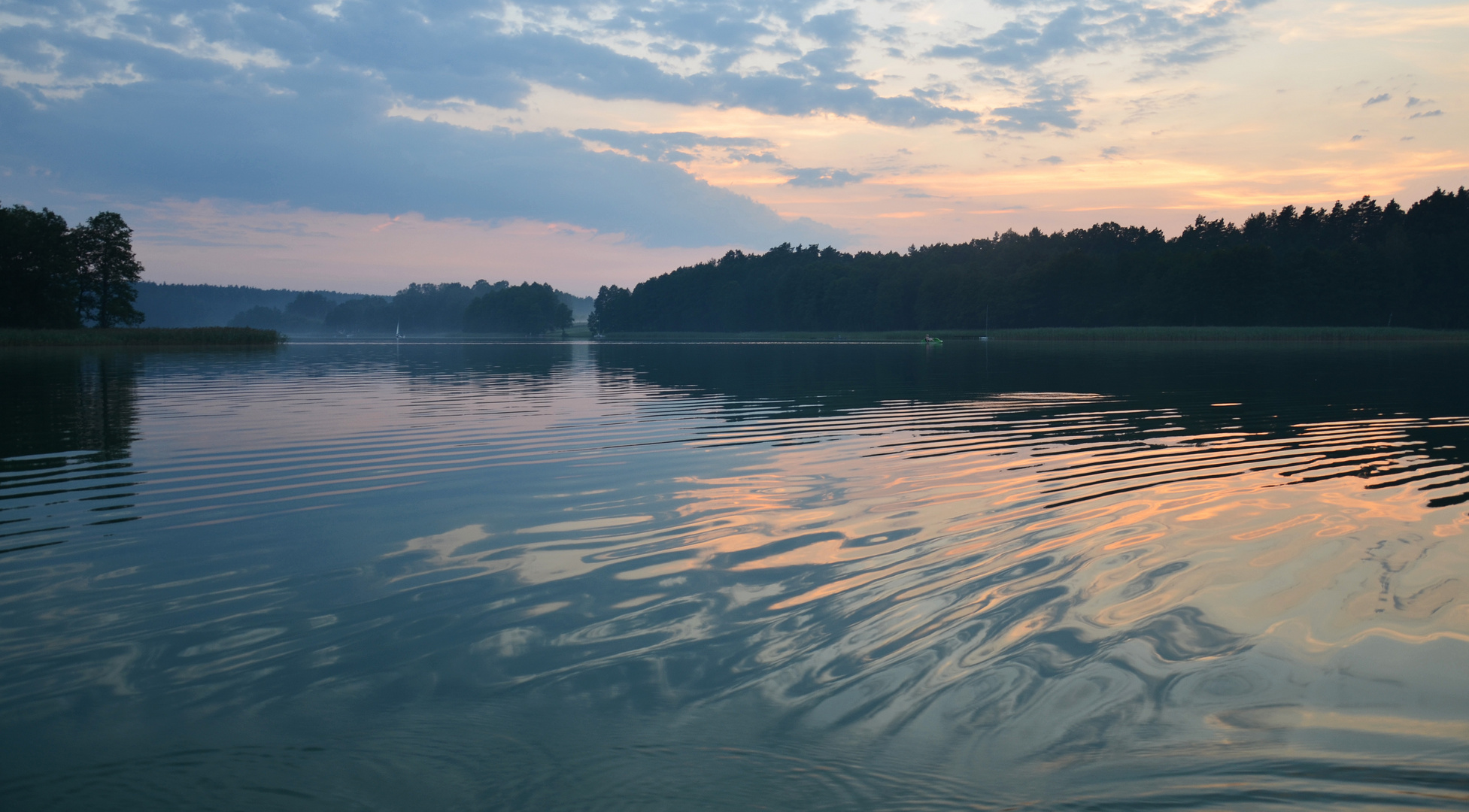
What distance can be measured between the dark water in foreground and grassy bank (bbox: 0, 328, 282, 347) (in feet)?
261

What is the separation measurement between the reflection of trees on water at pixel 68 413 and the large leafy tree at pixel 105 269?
65440mm

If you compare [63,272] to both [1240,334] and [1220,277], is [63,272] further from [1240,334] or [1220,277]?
[1220,277]

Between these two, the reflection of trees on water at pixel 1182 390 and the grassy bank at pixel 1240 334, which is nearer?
the reflection of trees on water at pixel 1182 390

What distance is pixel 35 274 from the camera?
87562 mm

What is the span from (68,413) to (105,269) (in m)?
92.6

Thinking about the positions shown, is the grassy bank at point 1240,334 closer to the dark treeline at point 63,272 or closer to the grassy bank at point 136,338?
the grassy bank at point 136,338

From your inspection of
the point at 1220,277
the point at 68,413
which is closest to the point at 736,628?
the point at 68,413

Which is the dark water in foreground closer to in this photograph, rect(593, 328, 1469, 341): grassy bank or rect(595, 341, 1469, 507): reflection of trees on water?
rect(595, 341, 1469, 507): reflection of trees on water

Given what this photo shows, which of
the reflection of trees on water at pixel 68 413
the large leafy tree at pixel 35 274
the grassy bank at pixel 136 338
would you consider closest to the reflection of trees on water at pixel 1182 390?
the reflection of trees on water at pixel 68 413

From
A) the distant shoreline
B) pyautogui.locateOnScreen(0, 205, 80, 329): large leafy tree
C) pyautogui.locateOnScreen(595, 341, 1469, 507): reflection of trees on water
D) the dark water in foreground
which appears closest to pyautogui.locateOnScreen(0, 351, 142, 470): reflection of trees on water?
the dark water in foreground

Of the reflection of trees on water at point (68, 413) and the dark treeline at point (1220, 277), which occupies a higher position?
the dark treeline at point (1220, 277)

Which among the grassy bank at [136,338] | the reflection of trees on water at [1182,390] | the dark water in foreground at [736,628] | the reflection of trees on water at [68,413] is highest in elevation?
the grassy bank at [136,338]

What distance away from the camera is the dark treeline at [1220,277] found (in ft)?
429

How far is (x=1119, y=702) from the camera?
5336 mm
